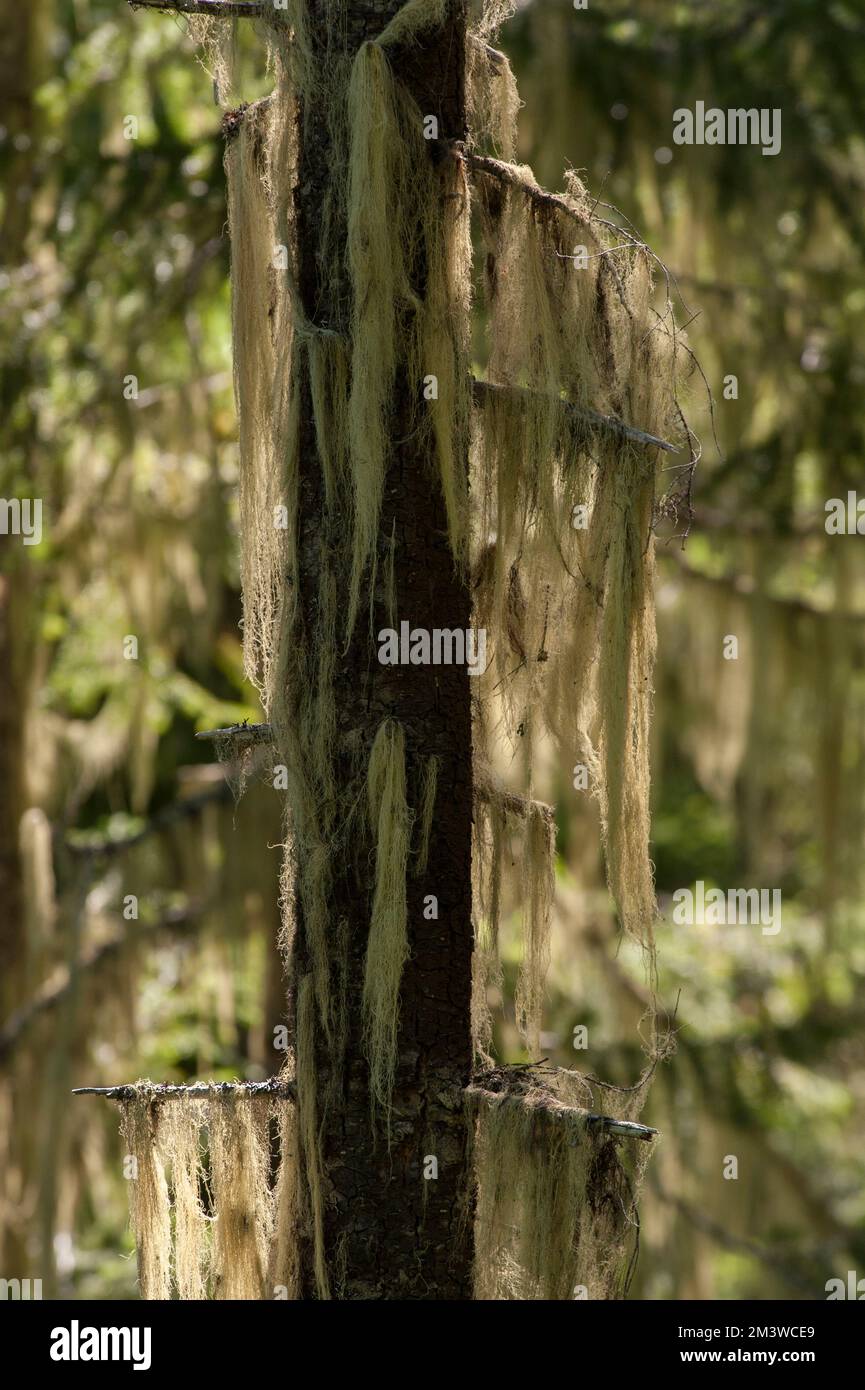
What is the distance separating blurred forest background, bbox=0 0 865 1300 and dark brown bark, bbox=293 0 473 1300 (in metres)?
4.56

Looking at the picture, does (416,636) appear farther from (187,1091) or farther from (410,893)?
(187,1091)

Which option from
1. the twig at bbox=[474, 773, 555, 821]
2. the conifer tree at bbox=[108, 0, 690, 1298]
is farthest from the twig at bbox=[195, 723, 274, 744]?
the twig at bbox=[474, 773, 555, 821]

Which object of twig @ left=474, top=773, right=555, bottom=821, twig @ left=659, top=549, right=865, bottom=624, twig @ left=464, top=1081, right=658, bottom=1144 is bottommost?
twig @ left=464, top=1081, right=658, bottom=1144

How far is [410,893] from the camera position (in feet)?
7.07

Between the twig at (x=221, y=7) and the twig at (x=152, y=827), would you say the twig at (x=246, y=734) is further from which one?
the twig at (x=152, y=827)

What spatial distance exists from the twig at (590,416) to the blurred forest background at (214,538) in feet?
14.9

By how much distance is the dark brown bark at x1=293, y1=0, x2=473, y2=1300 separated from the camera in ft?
6.93

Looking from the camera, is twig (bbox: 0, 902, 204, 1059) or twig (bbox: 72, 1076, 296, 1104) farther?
twig (bbox: 0, 902, 204, 1059)

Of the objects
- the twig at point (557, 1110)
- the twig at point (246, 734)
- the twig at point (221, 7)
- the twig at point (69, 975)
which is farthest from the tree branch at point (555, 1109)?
the twig at point (69, 975)

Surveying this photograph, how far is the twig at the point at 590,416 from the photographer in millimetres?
2230

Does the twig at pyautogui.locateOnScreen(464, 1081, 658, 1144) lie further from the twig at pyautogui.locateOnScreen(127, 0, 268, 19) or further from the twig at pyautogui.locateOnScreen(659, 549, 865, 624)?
the twig at pyautogui.locateOnScreen(659, 549, 865, 624)

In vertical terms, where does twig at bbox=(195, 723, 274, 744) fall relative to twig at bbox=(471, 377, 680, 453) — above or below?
below

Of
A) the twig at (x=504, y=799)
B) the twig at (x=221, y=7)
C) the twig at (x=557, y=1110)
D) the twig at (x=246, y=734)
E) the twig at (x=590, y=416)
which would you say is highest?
the twig at (x=221, y=7)
